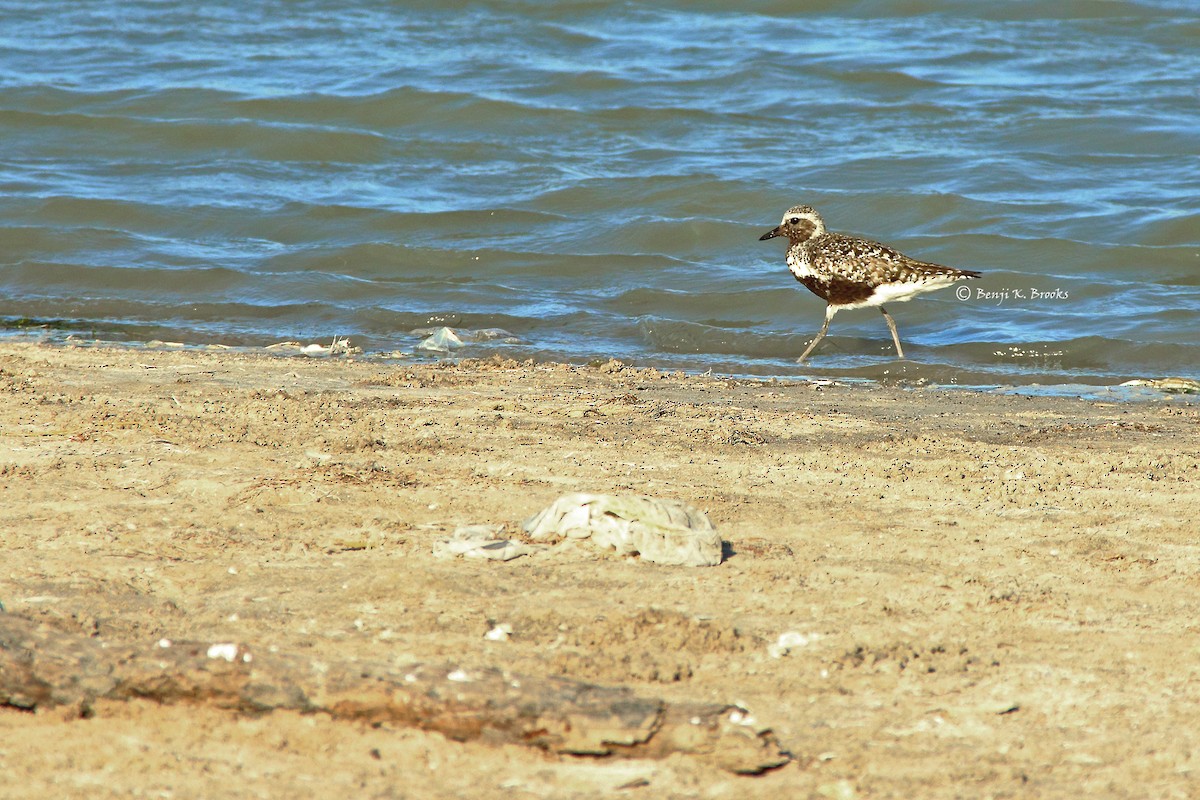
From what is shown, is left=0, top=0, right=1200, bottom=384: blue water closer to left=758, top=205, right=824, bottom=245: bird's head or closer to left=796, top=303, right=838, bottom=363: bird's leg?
left=796, top=303, right=838, bottom=363: bird's leg

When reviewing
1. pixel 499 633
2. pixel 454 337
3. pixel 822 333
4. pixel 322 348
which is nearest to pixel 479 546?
pixel 499 633

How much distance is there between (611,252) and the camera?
12422 mm

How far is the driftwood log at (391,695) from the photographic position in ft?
10.2

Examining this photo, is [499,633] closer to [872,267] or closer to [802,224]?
[872,267]

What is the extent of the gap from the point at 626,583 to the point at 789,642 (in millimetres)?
603

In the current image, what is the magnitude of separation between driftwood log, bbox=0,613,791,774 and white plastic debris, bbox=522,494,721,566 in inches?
45.6

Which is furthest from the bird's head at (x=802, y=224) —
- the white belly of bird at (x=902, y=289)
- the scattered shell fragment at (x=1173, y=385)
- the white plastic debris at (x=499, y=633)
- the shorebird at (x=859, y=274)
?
the white plastic debris at (x=499, y=633)

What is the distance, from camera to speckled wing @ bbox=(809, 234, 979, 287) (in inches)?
382

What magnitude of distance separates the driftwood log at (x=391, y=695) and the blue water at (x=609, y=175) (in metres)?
6.03

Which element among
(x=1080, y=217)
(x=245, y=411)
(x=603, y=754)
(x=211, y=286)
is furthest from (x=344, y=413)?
(x=1080, y=217)

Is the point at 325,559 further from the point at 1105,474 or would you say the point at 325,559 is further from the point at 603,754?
the point at 1105,474

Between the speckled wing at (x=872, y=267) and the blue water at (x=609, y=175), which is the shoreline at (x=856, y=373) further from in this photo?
the speckled wing at (x=872, y=267)

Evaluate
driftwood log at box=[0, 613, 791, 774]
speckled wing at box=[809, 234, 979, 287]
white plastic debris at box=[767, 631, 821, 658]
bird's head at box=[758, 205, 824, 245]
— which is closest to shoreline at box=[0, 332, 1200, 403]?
speckled wing at box=[809, 234, 979, 287]

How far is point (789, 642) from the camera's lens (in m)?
3.84
